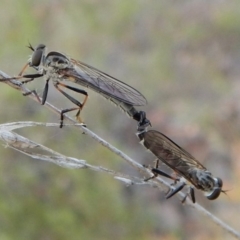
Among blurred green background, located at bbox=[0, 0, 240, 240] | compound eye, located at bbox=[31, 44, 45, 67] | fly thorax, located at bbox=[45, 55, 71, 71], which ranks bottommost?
compound eye, located at bbox=[31, 44, 45, 67]

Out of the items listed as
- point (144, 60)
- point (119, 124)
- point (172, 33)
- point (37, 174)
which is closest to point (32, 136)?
point (37, 174)

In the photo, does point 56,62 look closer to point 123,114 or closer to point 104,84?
point 104,84

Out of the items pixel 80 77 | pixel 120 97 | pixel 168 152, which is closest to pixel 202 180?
pixel 168 152

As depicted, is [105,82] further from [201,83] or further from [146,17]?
[146,17]

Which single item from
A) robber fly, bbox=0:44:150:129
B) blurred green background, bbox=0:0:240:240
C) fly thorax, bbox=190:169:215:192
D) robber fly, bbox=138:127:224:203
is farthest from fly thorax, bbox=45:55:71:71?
blurred green background, bbox=0:0:240:240

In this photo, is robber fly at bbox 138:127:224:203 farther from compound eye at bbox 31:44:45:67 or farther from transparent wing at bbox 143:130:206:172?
compound eye at bbox 31:44:45:67

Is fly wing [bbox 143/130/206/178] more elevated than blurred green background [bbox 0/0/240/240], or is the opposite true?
blurred green background [bbox 0/0/240/240]
